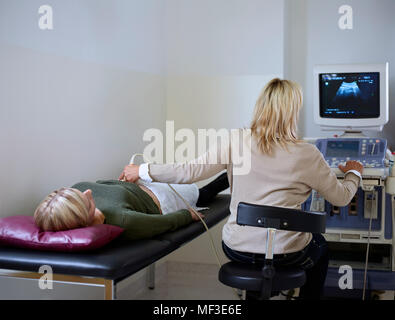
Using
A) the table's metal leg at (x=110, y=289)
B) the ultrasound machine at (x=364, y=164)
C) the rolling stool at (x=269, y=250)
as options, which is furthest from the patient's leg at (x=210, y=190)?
the table's metal leg at (x=110, y=289)

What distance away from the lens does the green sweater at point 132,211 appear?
2.01 meters

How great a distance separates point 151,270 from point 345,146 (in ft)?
4.40

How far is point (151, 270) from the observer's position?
3.26m

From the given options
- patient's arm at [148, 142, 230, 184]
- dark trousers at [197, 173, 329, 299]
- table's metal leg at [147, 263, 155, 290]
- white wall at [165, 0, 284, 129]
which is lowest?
table's metal leg at [147, 263, 155, 290]

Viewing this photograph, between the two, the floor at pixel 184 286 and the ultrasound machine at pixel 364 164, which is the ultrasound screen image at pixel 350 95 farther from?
the floor at pixel 184 286

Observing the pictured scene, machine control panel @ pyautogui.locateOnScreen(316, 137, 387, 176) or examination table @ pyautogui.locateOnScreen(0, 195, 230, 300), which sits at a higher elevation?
machine control panel @ pyautogui.locateOnScreen(316, 137, 387, 176)

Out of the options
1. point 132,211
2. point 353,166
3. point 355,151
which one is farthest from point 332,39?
point 132,211

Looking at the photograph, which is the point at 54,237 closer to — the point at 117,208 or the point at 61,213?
the point at 61,213

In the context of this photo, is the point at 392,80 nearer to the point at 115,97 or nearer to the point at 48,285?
the point at 115,97

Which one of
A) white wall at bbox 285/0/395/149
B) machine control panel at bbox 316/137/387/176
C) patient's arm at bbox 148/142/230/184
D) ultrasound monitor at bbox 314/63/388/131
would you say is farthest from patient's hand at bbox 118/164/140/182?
white wall at bbox 285/0/395/149

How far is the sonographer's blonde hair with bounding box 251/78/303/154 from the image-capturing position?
196 cm

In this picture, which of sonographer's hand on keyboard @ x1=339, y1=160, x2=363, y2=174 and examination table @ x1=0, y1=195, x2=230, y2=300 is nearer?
examination table @ x1=0, y1=195, x2=230, y2=300

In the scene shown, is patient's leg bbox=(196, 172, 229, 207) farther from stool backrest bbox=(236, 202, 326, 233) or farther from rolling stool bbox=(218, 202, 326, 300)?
stool backrest bbox=(236, 202, 326, 233)

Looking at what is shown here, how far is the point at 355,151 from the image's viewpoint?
111 inches
